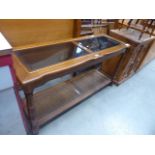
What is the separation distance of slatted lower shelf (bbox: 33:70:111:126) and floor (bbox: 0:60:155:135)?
11 centimetres

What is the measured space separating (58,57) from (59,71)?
0.30 metres

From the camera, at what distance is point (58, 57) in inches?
51.8

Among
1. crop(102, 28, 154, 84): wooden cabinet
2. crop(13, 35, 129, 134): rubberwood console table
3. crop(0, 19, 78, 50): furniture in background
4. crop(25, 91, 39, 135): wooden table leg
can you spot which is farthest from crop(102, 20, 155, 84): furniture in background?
crop(25, 91, 39, 135): wooden table leg

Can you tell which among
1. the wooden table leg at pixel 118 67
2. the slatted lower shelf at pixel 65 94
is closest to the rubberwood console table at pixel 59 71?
the slatted lower shelf at pixel 65 94

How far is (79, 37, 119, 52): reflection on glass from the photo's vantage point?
5.12 feet

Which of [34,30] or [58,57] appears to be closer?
[58,57]

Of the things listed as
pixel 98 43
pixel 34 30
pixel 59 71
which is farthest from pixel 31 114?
pixel 98 43

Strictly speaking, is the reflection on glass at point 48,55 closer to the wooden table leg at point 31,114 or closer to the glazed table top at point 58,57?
the glazed table top at point 58,57

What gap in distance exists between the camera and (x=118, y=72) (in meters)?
2.08

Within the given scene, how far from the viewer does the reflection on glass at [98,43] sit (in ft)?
5.12

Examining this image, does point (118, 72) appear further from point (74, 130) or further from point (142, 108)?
point (74, 130)

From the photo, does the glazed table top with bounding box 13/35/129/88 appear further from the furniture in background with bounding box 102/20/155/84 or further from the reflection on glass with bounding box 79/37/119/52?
the furniture in background with bounding box 102/20/155/84

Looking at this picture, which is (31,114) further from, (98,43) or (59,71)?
(98,43)
